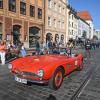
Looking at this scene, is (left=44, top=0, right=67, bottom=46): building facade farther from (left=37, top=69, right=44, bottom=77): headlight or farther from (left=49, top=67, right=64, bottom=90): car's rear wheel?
(left=37, top=69, right=44, bottom=77): headlight

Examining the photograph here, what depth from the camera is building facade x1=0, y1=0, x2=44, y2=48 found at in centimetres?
2788

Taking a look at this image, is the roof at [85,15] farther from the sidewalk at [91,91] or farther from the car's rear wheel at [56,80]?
the car's rear wheel at [56,80]

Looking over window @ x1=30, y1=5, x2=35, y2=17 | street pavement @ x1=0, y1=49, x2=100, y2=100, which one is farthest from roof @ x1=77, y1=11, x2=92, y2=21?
street pavement @ x1=0, y1=49, x2=100, y2=100

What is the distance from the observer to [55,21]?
4341 centimetres

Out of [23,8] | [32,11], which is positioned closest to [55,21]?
[32,11]

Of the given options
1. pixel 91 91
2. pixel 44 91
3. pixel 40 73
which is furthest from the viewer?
pixel 91 91

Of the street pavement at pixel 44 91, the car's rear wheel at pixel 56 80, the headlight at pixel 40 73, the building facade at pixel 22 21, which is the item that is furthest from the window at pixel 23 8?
the headlight at pixel 40 73

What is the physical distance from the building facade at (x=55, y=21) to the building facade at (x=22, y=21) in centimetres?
217

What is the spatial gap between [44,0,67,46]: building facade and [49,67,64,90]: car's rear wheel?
30.3m

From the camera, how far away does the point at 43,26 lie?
3762cm

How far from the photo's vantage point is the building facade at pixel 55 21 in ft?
129

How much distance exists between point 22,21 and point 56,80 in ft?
79.9

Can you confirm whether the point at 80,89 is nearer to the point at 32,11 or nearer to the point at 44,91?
the point at 44,91

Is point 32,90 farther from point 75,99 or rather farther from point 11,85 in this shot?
point 75,99
